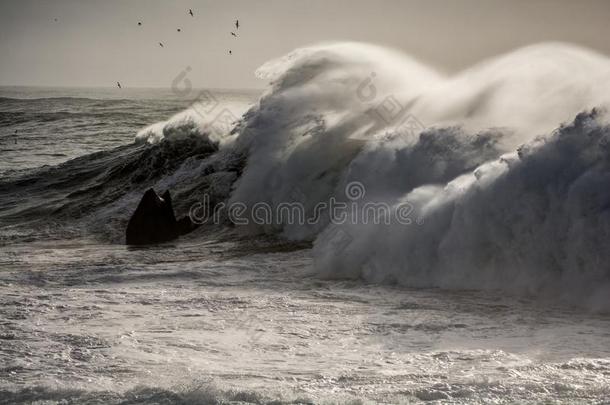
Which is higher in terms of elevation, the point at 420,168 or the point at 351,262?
the point at 420,168

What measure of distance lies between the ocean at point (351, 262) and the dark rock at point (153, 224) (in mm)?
280

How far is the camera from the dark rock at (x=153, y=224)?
13.2 metres

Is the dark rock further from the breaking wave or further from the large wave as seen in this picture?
the large wave

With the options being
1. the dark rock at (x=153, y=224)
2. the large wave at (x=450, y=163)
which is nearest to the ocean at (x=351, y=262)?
the large wave at (x=450, y=163)

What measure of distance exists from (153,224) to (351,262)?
13.9ft

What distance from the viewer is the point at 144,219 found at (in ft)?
44.1

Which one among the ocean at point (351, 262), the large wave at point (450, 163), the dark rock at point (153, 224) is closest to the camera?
the ocean at point (351, 262)

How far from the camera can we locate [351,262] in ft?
34.0

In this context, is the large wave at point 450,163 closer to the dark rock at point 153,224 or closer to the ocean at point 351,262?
the ocean at point 351,262

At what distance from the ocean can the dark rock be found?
0.92ft

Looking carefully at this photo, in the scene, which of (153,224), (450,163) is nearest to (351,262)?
(450,163)

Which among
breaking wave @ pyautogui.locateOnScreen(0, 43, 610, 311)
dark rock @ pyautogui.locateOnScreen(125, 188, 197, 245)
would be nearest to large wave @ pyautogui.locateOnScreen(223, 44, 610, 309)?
breaking wave @ pyautogui.locateOnScreen(0, 43, 610, 311)

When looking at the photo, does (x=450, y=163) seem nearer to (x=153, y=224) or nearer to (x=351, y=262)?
(x=351, y=262)

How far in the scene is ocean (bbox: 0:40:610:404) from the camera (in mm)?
6219
